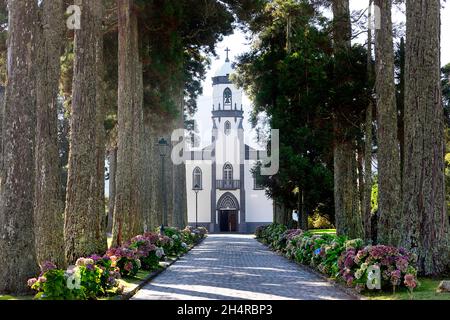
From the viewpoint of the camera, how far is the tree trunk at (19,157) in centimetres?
925

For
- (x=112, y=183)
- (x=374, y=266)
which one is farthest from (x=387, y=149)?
(x=112, y=183)

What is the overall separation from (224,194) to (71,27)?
42198 millimetres

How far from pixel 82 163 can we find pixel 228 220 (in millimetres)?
47924

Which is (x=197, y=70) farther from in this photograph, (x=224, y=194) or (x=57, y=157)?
(x=224, y=194)

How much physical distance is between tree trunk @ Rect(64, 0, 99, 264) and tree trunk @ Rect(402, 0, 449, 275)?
6019 millimetres

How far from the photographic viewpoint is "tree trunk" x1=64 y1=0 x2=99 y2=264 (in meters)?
12.5

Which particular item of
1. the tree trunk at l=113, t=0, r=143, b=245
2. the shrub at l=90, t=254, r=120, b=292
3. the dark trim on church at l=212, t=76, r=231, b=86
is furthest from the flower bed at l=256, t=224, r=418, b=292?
the dark trim on church at l=212, t=76, r=231, b=86

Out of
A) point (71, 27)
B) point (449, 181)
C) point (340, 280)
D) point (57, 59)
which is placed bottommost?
point (340, 280)

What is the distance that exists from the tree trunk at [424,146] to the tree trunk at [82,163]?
6019 millimetres

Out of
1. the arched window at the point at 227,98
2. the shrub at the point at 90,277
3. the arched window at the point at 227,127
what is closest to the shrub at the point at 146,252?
the shrub at the point at 90,277

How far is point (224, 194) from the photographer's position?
59.8m

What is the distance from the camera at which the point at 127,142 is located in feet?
55.5

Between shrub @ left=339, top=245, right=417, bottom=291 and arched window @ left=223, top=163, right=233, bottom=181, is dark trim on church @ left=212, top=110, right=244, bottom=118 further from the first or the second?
shrub @ left=339, top=245, right=417, bottom=291
